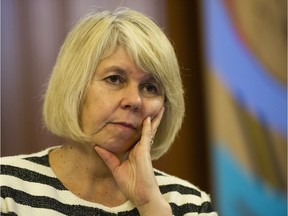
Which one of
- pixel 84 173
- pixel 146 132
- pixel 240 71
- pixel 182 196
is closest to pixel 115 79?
pixel 146 132

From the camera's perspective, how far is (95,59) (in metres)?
1.31

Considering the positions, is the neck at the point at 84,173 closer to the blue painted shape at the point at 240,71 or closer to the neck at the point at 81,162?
the neck at the point at 81,162

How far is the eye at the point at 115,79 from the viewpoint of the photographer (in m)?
1.30

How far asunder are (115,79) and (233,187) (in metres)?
1.22

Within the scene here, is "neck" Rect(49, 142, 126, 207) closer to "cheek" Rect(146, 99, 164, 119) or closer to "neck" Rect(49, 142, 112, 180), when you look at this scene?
"neck" Rect(49, 142, 112, 180)

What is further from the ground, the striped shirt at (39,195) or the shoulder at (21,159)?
the shoulder at (21,159)

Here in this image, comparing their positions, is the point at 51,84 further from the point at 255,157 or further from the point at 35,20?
the point at 255,157

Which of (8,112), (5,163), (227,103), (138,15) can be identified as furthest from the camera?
(227,103)

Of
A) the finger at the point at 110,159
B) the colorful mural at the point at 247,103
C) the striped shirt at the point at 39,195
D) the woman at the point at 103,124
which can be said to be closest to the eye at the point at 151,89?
the woman at the point at 103,124

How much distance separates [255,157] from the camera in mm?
2354

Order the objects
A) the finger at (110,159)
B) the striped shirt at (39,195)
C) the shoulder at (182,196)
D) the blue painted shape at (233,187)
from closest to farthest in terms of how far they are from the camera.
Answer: the striped shirt at (39,195) < the finger at (110,159) < the shoulder at (182,196) < the blue painted shape at (233,187)

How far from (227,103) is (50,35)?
94 cm

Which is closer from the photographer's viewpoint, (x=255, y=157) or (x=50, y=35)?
(x=50, y=35)

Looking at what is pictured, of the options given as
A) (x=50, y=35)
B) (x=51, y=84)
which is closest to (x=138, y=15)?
(x=51, y=84)
